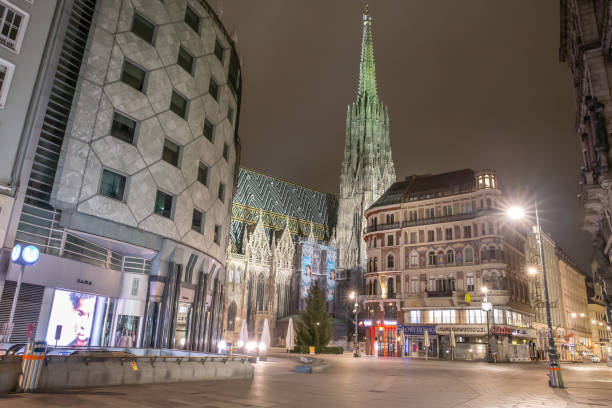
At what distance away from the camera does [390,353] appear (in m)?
54.0

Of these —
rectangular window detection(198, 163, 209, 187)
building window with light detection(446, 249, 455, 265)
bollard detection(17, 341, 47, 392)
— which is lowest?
bollard detection(17, 341, 47, 392)

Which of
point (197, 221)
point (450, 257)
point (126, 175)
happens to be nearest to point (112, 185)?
point (126, 175)

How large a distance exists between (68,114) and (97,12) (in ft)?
20.2

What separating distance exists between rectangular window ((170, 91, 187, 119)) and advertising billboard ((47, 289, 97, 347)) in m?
12.6

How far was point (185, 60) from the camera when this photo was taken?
98.6 feet

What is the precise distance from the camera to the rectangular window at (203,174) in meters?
31.6

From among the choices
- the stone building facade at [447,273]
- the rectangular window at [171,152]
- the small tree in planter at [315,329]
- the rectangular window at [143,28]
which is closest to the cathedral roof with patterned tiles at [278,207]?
the small tree in planter at [315,329]

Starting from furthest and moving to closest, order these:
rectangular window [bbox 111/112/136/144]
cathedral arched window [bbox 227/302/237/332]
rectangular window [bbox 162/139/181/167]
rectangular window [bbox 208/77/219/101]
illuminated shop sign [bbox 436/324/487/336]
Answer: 1. cathedral arched window [bbox 227/302/237/332]
2. illuminated shop sign [bbox 436/324/487/336]
3. rectangular window [bbox 208/77/219/101]
4. rectangular window [bbox 162/139/181/167]
5. rectangular window [bbox 111/112/136/144]

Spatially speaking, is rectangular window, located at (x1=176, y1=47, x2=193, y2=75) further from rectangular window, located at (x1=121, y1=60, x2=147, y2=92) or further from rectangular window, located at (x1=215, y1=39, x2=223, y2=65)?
rectangular window, located at (x1=215, y1=39, x2=223, y2=65)

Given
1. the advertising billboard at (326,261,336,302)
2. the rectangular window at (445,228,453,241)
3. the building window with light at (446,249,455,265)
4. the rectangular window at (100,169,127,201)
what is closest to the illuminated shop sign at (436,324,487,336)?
the building window with light at (446,249,455,265)

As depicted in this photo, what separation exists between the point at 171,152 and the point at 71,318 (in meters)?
11.5

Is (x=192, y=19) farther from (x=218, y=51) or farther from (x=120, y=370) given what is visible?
(x=120, y=370)

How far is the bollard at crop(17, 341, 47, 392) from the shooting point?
1167 cm

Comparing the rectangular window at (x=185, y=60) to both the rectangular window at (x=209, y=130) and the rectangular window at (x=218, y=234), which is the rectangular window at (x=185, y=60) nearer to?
the rectangular window at (x=209, y=130)
